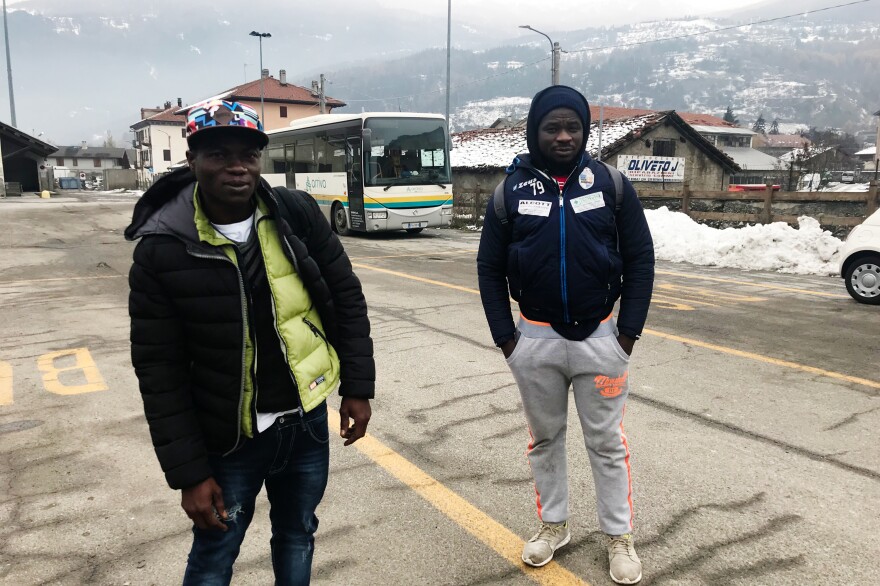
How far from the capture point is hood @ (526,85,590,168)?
2.57m

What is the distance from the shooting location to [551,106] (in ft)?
8.45

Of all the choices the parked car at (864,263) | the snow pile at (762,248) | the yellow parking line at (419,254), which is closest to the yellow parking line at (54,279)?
the yellow parking line at (419,254)

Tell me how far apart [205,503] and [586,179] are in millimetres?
1769

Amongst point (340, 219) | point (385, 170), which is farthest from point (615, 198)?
point (340, 219)

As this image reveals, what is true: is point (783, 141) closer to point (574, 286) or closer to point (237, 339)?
point (574, 286)

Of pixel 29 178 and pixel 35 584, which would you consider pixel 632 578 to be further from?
pixel 29 178

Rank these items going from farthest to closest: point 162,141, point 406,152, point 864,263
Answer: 1. point 162,141
2. point 406,152
3. point 864,263

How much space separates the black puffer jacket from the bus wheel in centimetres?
1747

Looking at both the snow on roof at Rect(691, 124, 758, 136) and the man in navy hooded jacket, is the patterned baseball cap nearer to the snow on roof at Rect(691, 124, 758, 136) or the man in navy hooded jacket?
the man in navy hooded jacket

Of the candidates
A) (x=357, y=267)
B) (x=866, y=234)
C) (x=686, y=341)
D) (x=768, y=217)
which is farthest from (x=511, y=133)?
(x=686, y=341)

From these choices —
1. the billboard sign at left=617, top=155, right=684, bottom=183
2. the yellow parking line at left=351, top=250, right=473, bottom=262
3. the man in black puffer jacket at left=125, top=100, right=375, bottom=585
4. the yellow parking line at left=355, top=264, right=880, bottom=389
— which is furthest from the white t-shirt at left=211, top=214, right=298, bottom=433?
the billboard sign at left=617, top=155, right=684, bottom=183

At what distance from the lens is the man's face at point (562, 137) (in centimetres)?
256

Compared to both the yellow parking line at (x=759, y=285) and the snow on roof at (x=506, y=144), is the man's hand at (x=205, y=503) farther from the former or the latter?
the snow on roof at (x=506, y=144)

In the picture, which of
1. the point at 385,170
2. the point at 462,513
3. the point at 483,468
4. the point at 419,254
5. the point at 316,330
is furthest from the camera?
the point at 385,170
